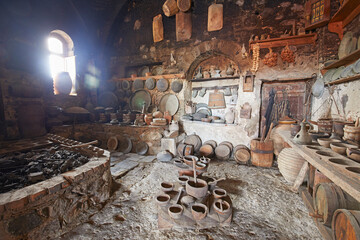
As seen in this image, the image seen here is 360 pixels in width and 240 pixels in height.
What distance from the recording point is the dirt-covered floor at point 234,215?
1778 mm

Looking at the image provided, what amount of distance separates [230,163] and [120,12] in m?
6.56

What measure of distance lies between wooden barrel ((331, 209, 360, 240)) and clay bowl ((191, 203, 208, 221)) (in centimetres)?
120

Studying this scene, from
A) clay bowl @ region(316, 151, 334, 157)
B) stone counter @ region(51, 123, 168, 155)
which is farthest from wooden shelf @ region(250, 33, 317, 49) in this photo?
stone counter @ region(51, 123, 168, 155)

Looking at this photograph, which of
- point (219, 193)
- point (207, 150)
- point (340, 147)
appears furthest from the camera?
point (207, 150)

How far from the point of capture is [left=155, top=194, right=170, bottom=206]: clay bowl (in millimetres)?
1872

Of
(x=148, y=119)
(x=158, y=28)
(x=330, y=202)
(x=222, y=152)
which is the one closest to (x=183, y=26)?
(x=158, y=28)

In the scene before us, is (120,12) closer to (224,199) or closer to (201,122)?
(201,122)

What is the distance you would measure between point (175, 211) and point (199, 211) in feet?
0.94

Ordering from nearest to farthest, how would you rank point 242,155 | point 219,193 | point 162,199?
point 162,199, point 219,193, point 242,155

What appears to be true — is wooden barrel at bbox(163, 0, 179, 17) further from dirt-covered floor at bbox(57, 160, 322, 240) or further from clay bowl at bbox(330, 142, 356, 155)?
clay bowl at bbox(330, 142, 356, 155)

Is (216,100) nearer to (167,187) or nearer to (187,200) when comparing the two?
(167,187)

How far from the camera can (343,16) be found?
306 cm

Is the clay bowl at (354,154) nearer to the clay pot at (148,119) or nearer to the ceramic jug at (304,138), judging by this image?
the ceramic jug at (304,138)

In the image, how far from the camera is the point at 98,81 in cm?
634
